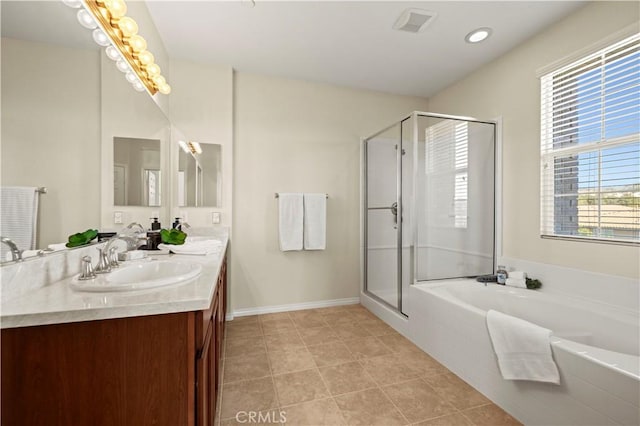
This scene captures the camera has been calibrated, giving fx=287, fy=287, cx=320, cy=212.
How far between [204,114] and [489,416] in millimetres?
3061

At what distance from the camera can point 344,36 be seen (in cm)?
229

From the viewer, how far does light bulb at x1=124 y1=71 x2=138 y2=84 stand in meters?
1.64

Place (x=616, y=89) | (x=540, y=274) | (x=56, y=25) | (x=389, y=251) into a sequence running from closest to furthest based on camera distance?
(x=56, y=25) → (x=616, y=89) → (x=540, y=274) → (x=389, y=251)

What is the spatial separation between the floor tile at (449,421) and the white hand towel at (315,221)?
5.94ft

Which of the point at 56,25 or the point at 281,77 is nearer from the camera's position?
the point at 56,25

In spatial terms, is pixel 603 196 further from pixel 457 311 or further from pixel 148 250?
pixel 148 250

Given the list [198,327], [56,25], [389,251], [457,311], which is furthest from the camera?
[389,251]

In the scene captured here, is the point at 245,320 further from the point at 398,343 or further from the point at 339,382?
the point at 398,343

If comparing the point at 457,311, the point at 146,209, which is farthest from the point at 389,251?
the point at 146,209

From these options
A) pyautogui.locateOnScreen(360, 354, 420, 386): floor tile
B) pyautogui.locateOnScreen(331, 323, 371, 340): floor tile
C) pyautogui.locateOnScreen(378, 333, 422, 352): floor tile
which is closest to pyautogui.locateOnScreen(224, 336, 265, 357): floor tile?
pyautogui.locateOnScreen(331, 323, 371, 340): floor tile

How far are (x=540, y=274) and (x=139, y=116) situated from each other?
306cm

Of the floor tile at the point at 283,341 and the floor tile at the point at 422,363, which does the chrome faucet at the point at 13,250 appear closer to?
the floor tile at the point at 283,341

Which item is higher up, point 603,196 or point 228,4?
point 228,4

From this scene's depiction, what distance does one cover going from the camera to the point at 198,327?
3.14 feet
